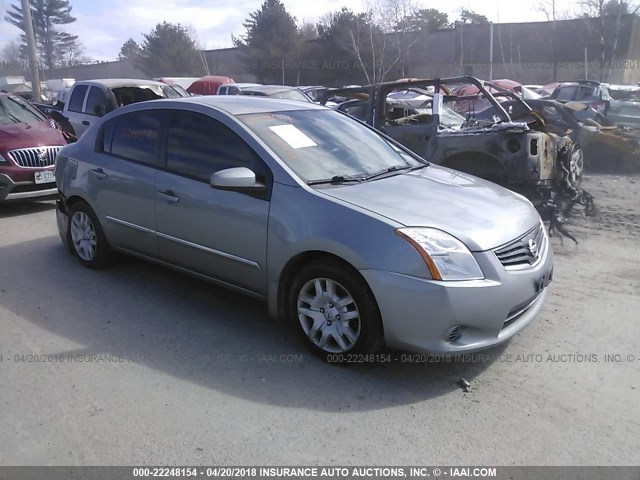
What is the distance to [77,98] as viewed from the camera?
11367mm

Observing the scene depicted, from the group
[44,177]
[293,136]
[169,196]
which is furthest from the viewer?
[44,177]

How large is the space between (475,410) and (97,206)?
3.81m

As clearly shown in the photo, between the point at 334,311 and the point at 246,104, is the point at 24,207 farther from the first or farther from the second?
the point at 334,311

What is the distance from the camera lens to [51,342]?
4.18 meters

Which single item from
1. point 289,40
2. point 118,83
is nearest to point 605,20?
point 289,40

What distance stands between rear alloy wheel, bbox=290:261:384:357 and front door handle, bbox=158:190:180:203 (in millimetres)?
1328

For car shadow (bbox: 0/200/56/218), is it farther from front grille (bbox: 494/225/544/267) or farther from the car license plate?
front grille (bbox: 494/225/544/267)

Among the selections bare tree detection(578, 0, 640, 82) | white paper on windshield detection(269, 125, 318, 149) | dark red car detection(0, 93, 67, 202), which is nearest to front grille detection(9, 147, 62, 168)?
dark red car detection(0, 93, 67, 202)

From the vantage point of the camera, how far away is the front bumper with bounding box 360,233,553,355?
11.1ft

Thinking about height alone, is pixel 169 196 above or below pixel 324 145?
below

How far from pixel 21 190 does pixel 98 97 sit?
11.6 feet

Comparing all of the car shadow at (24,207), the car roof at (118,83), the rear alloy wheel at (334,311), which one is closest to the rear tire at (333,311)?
the rear alloy wheel at (334,311)

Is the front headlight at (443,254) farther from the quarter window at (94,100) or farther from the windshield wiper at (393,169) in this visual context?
the quarter window at (94,100)

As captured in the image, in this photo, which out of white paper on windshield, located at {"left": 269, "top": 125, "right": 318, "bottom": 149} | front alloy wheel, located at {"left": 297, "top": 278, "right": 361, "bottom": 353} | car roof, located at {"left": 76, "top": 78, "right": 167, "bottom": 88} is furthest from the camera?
car roof, located at {"left": 76, "top": 78, "right": 167, "bottom": 88}
